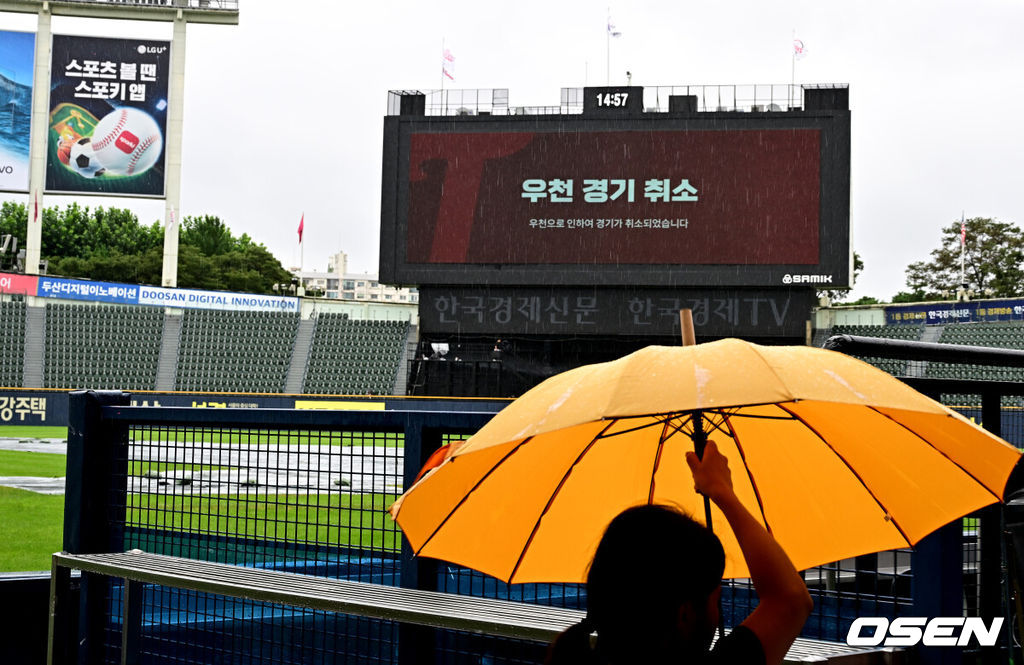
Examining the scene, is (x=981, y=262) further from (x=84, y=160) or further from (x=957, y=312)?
(x=84, y=160)

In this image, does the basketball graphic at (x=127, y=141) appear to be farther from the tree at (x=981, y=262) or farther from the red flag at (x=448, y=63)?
the tree at (x=981, y=262)

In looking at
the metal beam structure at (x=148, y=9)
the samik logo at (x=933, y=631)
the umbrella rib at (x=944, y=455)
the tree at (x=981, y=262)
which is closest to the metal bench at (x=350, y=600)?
the samik logo at (x=933, y=631)

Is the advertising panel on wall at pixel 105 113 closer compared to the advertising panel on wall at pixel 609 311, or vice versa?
the advertising panel on wall at pixel 609 311

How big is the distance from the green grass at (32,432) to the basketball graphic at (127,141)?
8.19 m

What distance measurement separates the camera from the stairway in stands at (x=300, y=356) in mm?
33969

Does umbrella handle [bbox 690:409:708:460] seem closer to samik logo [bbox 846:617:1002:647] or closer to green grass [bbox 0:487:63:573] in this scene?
samik logo [bbox 846:617:1002:647]

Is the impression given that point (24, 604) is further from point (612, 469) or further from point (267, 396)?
point (267, 396)

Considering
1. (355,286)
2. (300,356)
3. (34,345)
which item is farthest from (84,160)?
(355,286)

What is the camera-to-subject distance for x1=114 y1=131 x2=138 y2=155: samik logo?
31219 mm

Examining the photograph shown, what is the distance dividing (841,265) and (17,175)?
24.1 m

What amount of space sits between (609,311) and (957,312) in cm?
1274

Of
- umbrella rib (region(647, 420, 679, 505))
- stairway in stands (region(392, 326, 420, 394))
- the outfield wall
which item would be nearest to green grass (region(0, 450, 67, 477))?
the outfield wall

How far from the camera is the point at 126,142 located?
31.3 meters

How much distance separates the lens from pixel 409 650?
2.94m
